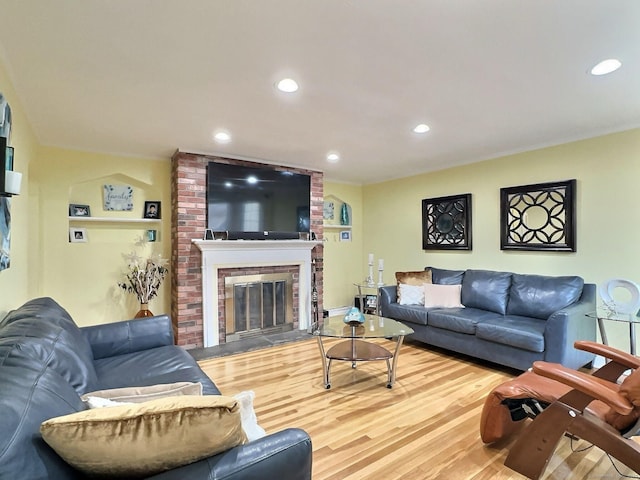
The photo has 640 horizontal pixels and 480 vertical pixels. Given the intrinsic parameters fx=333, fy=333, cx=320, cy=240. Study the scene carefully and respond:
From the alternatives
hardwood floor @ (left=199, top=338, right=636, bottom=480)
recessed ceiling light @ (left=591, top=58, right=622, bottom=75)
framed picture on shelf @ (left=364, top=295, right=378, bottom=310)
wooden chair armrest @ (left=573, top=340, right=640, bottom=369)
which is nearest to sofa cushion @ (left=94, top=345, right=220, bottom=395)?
hardwood floor @ (left=199, top=338, right=636, bottom=480)

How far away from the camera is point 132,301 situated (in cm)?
406

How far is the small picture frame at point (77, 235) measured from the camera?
3.78m

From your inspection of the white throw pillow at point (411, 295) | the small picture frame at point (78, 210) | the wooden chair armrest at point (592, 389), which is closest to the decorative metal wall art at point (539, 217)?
the white throw pillow at point (411, 295)

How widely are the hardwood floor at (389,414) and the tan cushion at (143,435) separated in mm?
1148

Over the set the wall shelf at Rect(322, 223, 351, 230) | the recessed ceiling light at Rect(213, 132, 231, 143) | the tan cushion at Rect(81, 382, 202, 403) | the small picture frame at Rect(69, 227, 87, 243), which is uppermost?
the recessed ceiling light at Rect(213, 132, 231, 143)

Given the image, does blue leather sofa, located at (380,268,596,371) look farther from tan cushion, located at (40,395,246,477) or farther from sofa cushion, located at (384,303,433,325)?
tan cushion, located at (40,395,246,477)

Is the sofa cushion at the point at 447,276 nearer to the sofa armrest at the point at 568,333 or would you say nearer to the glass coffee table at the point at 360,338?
the sofa armrest at the point at 568,333

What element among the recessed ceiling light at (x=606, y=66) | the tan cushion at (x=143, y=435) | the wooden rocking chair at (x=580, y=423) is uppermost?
the recessed ceiling light at (x=606, y=66)

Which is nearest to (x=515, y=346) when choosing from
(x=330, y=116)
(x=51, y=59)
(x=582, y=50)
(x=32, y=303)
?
A: (x=582, y=50)

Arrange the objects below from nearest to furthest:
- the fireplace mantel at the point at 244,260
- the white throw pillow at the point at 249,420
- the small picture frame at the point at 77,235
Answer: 1. the white throw pillow at the point at 249,420
2. the small picture frame at the point at 77,235
3. the fireplace mantel at the point at 244,260

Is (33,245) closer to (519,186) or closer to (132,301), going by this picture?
(132,301)

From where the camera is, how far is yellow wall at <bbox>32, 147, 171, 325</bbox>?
11.9 feet

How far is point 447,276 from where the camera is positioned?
14.0 feet

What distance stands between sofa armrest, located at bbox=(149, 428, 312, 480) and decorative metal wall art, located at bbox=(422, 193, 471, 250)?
3.98 metres
